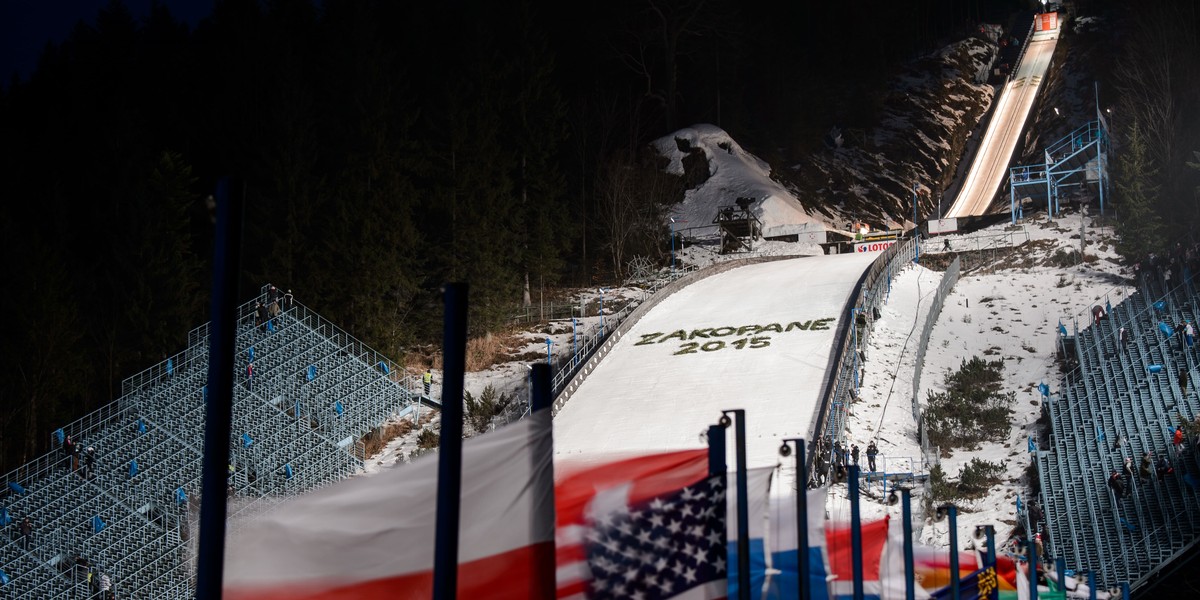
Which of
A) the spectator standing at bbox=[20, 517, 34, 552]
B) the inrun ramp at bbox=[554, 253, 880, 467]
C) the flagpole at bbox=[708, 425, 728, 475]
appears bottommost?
the spectator standing at bbox=[20, 517, 34, 552]

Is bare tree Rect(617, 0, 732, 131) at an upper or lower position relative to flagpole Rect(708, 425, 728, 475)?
upper

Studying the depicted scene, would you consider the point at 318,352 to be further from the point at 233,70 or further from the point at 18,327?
the point at 233,70

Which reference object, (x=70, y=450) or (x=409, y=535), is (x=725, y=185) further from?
(x=409, y=535)

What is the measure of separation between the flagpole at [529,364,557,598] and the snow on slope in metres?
54.8

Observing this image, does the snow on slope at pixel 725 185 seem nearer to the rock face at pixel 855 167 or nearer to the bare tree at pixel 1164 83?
the rock face at pixel 855 167

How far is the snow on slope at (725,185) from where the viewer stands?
6316 cm

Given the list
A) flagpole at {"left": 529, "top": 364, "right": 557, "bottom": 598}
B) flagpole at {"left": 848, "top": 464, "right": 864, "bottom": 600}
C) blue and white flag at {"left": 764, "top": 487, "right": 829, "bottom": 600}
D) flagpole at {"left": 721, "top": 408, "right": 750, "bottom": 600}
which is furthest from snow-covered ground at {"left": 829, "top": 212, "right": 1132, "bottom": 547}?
flagpole at {"left": 529, "top": 364, "right": 557, "bottom": 598}

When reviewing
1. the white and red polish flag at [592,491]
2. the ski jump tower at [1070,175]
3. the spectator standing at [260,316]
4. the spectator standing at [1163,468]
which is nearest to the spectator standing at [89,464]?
the spectator standing at [260,316]

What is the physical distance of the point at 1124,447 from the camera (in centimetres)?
2747

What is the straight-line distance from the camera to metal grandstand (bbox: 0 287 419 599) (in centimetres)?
2667

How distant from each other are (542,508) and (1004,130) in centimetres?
7598

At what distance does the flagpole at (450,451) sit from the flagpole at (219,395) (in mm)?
895

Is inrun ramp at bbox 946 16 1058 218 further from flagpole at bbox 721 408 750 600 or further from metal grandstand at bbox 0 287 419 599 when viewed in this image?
flagpole at bbox 721 408 750 600

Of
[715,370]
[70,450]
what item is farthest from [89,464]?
[715,370]
